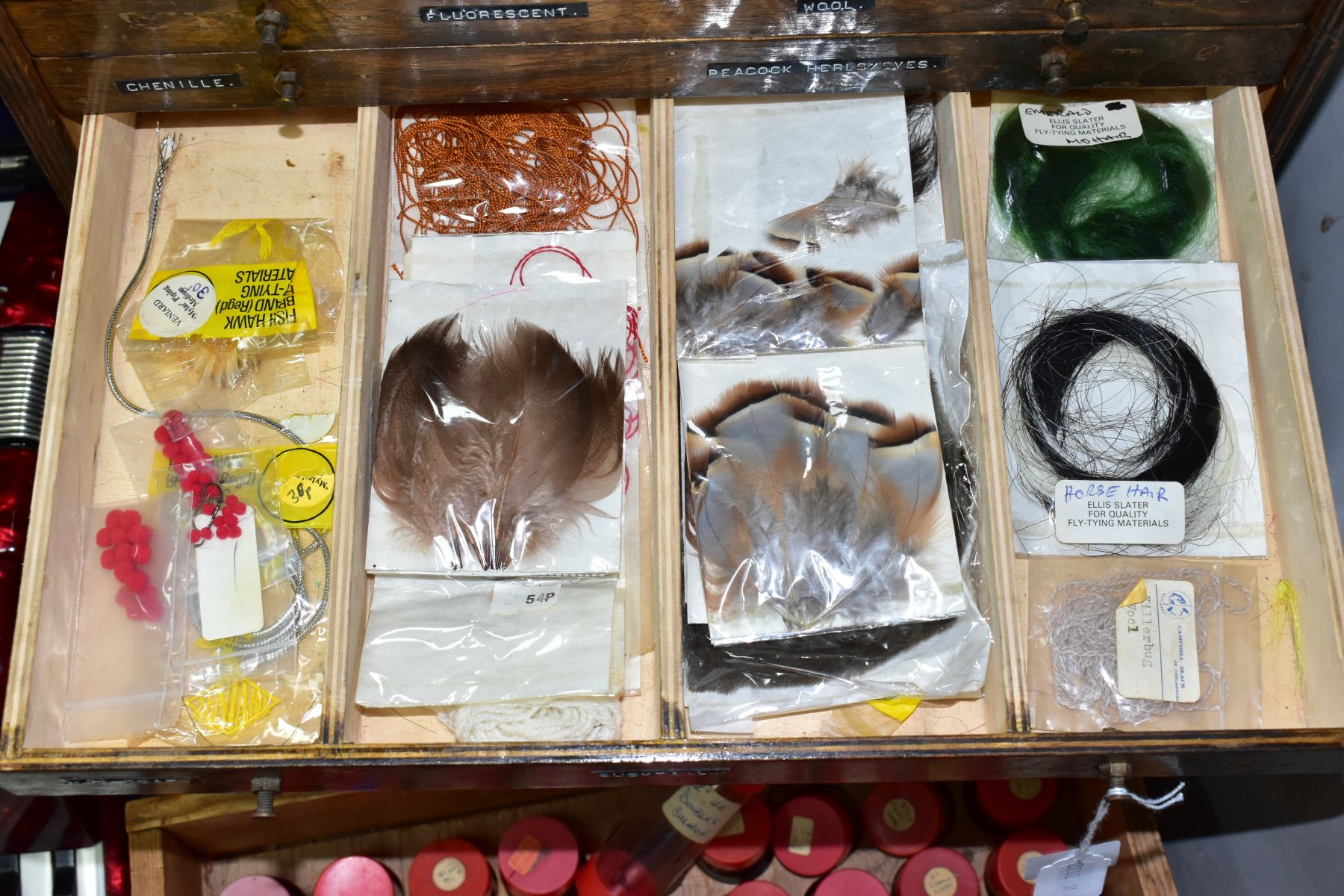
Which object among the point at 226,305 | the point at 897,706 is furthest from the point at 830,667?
the point at 226,305

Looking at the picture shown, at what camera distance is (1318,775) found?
1.62 meters

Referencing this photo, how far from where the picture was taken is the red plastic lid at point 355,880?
1.71 meters

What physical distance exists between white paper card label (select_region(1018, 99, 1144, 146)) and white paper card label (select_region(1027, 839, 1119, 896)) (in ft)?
3.62

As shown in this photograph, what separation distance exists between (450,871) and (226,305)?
3.29ft

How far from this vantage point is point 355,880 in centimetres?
172

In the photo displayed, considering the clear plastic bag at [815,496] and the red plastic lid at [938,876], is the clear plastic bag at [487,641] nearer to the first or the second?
the clear plastic bag at [815,496]

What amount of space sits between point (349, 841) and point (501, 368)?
922 mm

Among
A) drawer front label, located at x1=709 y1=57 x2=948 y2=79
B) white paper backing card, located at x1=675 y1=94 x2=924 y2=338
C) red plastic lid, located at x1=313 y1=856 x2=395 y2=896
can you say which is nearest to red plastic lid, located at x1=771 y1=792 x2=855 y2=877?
red plastic lid, located at x1=313 y1=856 x2=395 y2=896

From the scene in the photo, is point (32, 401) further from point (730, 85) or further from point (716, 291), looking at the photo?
point (730, 85)

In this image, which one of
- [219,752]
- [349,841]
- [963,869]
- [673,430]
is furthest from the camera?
[349,841]

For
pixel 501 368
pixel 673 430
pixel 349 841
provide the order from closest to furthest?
pixel 673 430 → pixel 501 368 → pixel 349 841

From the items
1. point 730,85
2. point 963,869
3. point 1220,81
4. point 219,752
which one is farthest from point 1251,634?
point 219,752

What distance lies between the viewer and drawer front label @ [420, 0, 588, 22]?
1512mm

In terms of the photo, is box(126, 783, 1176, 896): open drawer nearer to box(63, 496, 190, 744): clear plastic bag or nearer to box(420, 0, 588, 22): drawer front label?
box(63, 496, 190, 744): clear plastic bag
